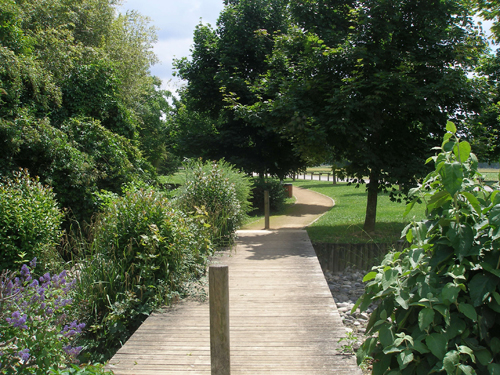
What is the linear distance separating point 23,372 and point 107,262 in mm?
A: 2990

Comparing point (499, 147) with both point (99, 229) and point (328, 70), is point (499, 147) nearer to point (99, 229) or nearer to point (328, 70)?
point (328, 70)

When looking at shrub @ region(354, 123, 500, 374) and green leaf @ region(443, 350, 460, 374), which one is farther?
shrub @ region(354, 123, 500, 374)

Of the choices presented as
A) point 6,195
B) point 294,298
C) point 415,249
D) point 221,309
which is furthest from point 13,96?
point 415,249

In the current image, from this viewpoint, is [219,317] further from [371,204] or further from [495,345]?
[371,204]

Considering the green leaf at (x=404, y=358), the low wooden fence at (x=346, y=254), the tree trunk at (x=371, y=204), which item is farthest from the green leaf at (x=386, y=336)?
the tree trunk at (x=371, y=204)

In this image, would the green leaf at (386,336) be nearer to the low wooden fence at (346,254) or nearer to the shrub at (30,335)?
the shrub at (30,335)

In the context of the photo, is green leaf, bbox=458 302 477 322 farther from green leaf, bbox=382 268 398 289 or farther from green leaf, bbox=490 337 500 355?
green leaf, bbox=382 268 398 289

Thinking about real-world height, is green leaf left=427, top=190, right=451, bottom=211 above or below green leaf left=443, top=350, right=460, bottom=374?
above

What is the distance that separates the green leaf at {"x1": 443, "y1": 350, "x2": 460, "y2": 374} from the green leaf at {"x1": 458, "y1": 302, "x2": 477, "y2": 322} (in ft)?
0.79

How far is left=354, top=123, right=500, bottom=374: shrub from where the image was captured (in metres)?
2.66

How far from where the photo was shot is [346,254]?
10.4 metres

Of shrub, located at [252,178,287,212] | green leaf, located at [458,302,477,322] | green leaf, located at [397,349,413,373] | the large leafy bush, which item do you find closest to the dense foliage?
the large leafy bush

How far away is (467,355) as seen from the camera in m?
2.72

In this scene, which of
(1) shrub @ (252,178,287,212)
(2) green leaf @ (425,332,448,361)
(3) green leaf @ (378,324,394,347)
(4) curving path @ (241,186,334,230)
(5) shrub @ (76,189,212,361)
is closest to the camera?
(2) green leaf @ (425,332,448,361)
